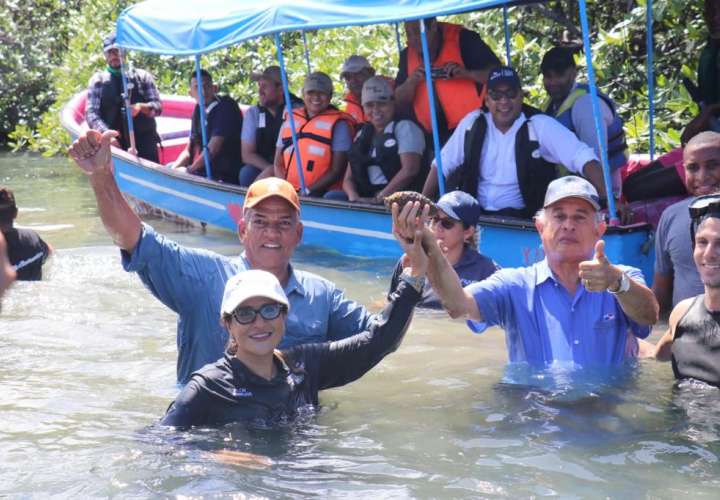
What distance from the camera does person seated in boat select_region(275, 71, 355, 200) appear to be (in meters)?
11.0

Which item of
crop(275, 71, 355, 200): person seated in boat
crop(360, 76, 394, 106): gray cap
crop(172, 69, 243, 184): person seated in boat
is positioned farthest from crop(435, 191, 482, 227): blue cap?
crop(172, 69, 243, 184): person seated in boat

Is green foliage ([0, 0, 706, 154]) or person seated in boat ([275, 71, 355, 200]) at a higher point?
green foliage ([0, 0, 706, 154])

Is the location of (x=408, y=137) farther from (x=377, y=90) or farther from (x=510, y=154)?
(x=510, y=154)

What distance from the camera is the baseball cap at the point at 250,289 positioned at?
14.8 ft

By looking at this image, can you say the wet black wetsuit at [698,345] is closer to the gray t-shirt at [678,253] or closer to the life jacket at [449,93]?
the gray t-shirt at [678,253]

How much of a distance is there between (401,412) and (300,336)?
1131mm

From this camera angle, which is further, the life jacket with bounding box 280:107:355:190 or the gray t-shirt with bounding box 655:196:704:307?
the life jacket with bounding box 280:107:355:190

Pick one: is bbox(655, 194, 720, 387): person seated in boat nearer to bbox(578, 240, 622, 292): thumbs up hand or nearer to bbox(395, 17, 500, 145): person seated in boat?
bbox(578, 240, 622, 292): thumbs up hand

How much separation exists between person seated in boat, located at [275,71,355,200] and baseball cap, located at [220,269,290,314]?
6230 millimetres

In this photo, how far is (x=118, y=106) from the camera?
14.3 metres

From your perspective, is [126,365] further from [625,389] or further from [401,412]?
[625,389]

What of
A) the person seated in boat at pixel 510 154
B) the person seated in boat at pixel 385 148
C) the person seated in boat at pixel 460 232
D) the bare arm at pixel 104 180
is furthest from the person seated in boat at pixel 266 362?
the person seated in boat at pixel 385 148

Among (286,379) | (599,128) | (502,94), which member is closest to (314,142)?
(502,94)

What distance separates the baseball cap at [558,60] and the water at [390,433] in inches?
93.3
